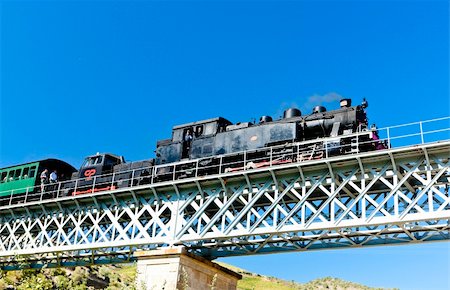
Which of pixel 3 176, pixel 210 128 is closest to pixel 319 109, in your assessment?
pixel 210 128

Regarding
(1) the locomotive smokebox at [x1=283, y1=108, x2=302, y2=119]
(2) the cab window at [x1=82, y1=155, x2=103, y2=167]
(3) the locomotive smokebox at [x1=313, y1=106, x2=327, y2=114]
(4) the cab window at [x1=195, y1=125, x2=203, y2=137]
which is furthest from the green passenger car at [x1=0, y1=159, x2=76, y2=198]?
(3) the locomotive smokebox at [x1=313, y1=106, x2=327, y2=114]

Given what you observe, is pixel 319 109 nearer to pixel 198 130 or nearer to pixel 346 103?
pixel 346 103

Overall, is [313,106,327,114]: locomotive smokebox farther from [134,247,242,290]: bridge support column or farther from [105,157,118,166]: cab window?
[105,157,118,166]: cab window

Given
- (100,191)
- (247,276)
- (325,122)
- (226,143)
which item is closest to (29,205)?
(100,191)

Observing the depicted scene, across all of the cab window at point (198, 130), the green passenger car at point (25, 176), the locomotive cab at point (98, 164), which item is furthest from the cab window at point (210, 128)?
the green passenger car at point (25, 176)

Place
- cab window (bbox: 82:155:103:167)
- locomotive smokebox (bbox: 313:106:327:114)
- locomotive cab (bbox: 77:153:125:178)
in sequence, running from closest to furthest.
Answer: locomotive smokebox (bbox: 313:106:327:114)
locomotive cab (bbox: 77:153:125:178)
cab window (bbox: 82:155:103:167)

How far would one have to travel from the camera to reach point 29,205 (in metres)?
28.3

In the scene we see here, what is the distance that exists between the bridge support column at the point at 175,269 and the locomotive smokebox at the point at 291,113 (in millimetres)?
8013

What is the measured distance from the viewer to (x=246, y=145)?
2364cm

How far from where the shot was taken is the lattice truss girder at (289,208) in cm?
1803

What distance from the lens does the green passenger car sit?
3116 cm

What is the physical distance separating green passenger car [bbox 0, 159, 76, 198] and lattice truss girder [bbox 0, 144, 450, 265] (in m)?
5.43

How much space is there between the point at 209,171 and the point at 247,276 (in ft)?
189

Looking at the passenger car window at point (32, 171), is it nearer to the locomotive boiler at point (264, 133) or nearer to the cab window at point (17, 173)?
the cab window at point (17, 173)
